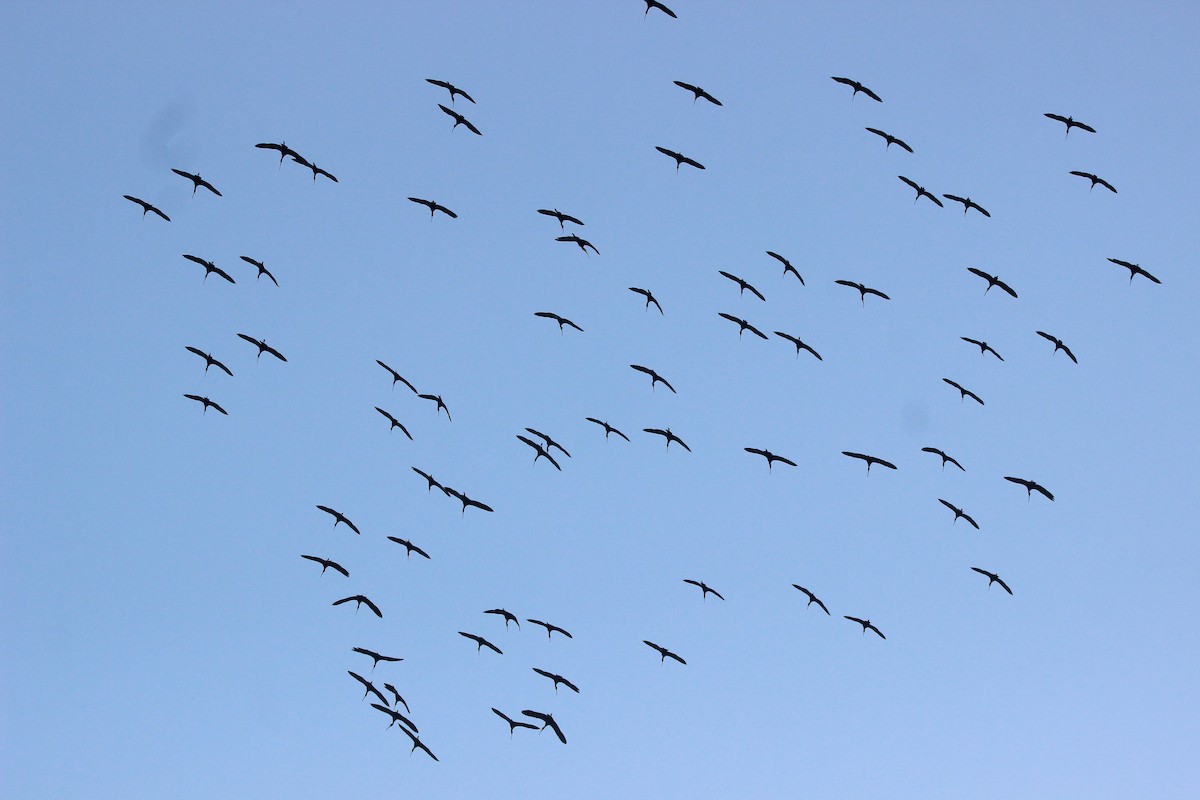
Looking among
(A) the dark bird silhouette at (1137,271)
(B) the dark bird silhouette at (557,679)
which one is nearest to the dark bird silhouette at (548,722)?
(B) the dark bird silhouette at (557,679)

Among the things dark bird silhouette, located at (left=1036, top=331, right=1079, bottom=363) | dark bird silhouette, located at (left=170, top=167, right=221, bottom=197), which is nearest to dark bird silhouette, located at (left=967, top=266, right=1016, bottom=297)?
dark bird silhouette, located at (left=1036, top=331, right=1079, bottom=363)

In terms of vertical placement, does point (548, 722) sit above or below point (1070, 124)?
below

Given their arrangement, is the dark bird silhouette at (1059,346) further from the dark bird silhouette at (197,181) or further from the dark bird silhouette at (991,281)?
the dark bird silhouette at (197,181)

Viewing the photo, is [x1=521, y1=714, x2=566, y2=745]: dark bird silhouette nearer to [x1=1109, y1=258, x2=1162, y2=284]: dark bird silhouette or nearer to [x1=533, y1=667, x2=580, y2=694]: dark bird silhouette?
[x1=533, y1=667, x2=580, y2=694]: dark bird silhouette

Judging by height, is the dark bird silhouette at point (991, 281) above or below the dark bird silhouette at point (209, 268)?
above

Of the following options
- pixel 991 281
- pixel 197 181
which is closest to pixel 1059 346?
pixel 991 281

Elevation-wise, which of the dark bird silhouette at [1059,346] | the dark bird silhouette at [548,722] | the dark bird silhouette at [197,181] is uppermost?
the dark bird silhouette at [1059,346]

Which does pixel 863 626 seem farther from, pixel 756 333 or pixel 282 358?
pixel 282 358

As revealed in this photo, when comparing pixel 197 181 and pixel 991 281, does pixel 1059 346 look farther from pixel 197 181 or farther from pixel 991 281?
pixel 197 181

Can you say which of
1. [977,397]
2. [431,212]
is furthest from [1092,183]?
[431,212]

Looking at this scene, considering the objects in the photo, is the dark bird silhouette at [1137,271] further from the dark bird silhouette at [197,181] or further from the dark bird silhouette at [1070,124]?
Result: the dark bird silhouette at [197,181]

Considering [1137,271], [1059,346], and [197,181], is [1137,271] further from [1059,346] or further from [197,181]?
[197,181]

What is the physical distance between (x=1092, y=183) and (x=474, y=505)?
5894 cm

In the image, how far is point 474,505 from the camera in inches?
4998
